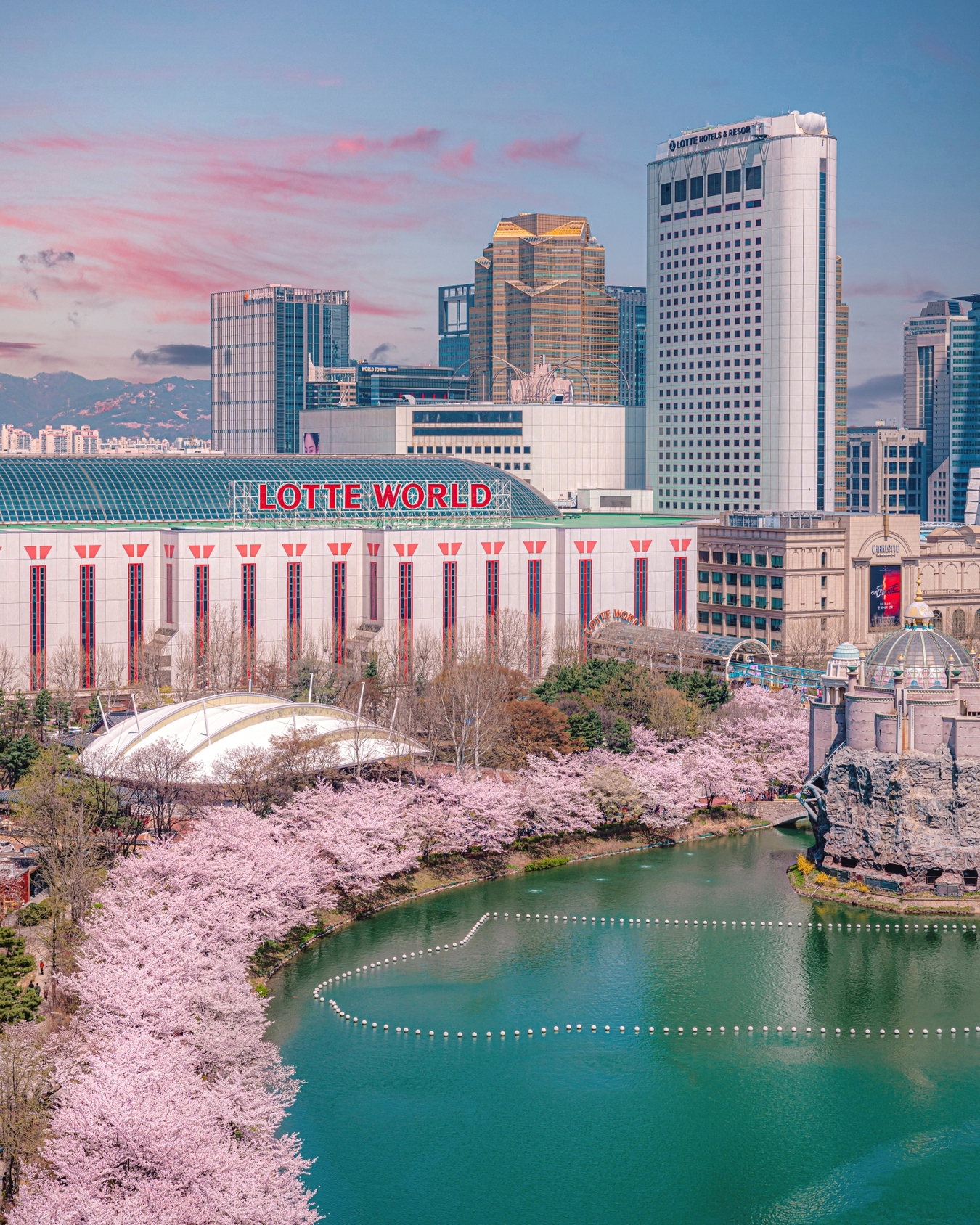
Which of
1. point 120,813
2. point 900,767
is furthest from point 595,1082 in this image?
point 120,813

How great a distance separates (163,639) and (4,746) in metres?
38.1

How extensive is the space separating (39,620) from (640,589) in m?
59.5

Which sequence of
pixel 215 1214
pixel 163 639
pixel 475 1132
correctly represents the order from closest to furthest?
pixel 215 1214, pixel 475 1132, pixel 163 639

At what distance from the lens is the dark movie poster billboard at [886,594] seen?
16912 cm

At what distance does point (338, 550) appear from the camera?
497 feet

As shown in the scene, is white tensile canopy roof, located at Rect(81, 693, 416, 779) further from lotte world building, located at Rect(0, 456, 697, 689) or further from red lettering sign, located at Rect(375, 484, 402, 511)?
red lettering sign, located at Rect(375, 484, 402, 511)

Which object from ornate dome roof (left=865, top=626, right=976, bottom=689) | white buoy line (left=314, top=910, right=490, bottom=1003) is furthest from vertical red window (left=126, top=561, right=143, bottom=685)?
ornate dome roof (left=865, top=626, right=976, bottom=689)

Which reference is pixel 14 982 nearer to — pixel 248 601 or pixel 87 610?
pixel 87 610

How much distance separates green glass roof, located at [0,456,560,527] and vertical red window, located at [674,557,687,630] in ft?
60.3

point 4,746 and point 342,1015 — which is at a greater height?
point 4,746

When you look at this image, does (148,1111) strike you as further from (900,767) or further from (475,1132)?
(900,767)

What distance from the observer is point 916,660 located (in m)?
89.5

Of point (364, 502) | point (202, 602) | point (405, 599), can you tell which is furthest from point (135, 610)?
point (364, 502)

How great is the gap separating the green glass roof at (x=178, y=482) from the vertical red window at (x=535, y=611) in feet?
25.1
